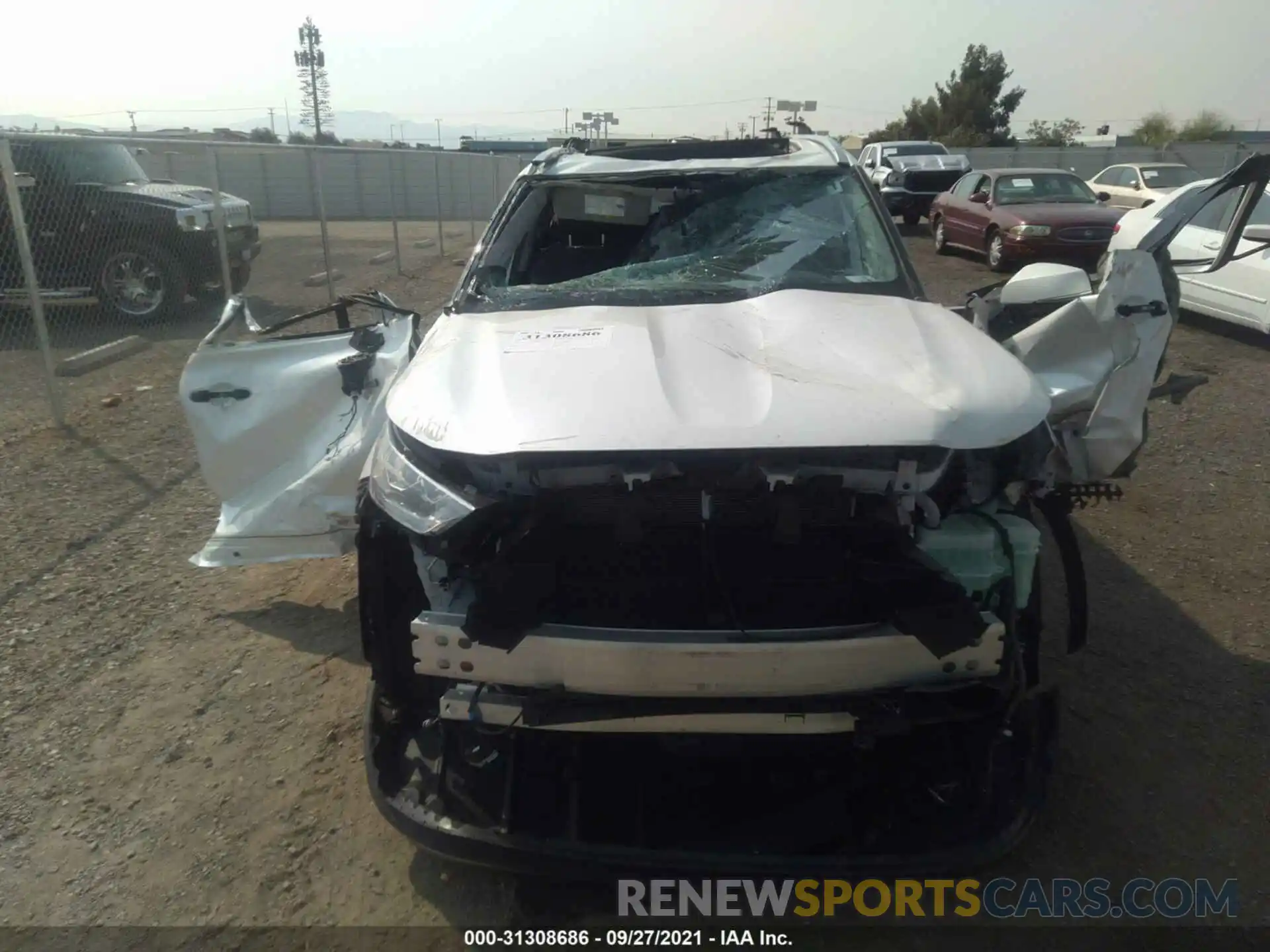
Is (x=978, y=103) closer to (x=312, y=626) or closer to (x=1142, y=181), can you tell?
(x=1142, y=181)

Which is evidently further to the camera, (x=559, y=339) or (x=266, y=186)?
(x=266, y=186)

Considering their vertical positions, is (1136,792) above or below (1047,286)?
below

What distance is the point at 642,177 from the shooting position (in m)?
4.12

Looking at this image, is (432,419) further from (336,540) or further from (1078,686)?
(1078,686)

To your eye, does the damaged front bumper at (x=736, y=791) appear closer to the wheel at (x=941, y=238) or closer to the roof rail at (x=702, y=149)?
the roof rail at (x=702, y=149)

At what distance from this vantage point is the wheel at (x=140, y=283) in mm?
9836

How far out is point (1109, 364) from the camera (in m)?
3.31

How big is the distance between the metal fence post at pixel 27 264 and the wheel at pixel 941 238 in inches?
503

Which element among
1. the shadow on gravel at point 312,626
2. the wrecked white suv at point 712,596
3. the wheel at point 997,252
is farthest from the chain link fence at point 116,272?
the wheel at point 997,252

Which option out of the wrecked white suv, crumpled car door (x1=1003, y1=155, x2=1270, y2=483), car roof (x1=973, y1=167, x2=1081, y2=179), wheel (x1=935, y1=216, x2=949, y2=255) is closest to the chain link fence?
the wrecked white suv

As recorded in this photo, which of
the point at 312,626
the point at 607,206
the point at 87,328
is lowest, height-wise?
the point at 87,328

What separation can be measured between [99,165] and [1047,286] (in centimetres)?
1012

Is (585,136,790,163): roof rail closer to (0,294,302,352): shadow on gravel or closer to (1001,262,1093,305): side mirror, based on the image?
(1001,262,1093,305): side mirror

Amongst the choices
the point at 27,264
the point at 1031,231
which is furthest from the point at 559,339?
the point at 1031,231
